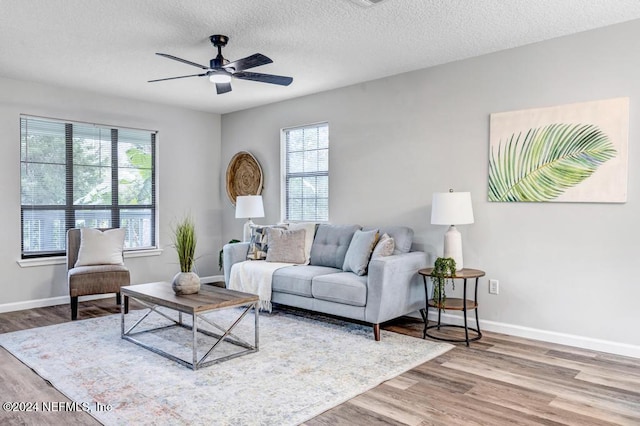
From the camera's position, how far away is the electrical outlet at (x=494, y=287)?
13.0ft

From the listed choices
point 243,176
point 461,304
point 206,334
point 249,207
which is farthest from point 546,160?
point 243,176

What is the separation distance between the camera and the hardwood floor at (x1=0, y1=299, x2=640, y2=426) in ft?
7.84

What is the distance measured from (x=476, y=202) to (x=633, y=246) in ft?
4.02

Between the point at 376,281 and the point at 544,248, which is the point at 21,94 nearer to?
the point at 376,281

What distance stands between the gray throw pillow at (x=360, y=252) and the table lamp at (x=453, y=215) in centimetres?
62

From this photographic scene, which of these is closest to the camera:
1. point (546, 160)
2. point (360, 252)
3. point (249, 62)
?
point (249, 62)

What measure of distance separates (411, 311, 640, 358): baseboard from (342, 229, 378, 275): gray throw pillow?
95cm

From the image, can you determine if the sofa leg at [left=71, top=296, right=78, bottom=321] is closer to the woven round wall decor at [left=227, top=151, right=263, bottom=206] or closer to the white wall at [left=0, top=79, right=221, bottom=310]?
the white wall at [left=0, top=79, right=221, bottom=310]

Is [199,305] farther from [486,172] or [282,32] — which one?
[486,172]

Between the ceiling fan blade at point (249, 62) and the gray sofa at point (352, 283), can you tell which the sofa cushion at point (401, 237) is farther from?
the ceiling fan blade at point (249, 62)

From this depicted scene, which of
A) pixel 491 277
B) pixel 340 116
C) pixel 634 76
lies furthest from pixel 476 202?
pixel 340 116

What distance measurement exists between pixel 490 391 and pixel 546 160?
6.47 feet

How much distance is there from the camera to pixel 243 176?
20.9 ft

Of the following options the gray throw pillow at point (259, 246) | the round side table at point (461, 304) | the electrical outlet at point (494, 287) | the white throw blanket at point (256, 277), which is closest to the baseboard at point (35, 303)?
the white throw blanket at point (256, 277)
